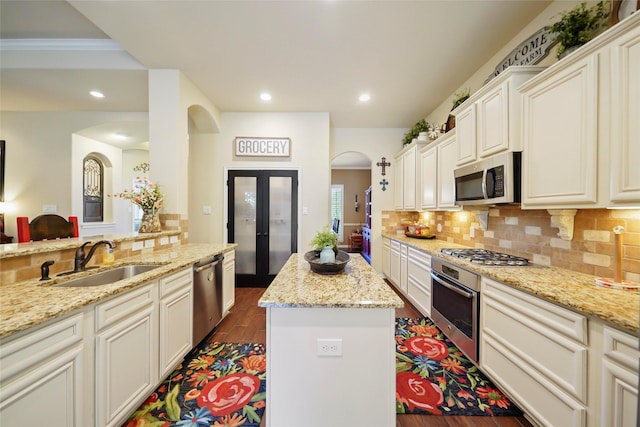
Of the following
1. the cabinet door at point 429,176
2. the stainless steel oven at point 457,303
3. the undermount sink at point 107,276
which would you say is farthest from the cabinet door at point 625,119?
the undermount sink at point 107,276

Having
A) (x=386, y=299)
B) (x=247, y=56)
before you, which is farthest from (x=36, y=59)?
(x=386, y=299)

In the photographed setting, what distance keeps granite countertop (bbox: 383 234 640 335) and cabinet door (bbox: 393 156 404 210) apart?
94.2 inches

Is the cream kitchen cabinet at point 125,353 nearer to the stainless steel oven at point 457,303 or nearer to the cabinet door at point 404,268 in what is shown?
the stainless steel oven at point 457,303

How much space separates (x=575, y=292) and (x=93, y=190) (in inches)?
296

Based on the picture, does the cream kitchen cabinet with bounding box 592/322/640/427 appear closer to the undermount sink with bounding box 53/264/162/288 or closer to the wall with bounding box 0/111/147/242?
the undermount sink with bounding box 53/264/162/288

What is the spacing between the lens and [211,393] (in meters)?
1.69

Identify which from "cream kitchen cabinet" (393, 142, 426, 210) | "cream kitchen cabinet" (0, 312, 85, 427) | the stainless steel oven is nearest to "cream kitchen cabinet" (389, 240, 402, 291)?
"cream kitchen cabinet" (393, 142, 426, 210)

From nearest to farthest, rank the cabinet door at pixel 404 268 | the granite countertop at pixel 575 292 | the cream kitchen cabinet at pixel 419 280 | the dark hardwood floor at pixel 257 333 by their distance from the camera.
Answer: the granite countertop at pixel 575 292
the dark hardwood floor at pixel 257 333
the cream kitchen cabinet at pixel 419 280
the cabinet door at pixel 404 268

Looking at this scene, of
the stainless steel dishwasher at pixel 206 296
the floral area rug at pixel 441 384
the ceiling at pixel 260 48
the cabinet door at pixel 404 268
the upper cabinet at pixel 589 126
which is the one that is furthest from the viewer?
the cabinet door at pixel 404 268

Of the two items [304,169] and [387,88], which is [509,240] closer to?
[387,88]

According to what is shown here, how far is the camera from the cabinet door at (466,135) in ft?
7.07

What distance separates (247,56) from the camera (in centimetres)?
251

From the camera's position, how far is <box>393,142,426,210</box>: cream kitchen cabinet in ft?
11.6

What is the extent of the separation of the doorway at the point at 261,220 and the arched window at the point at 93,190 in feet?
11.5
